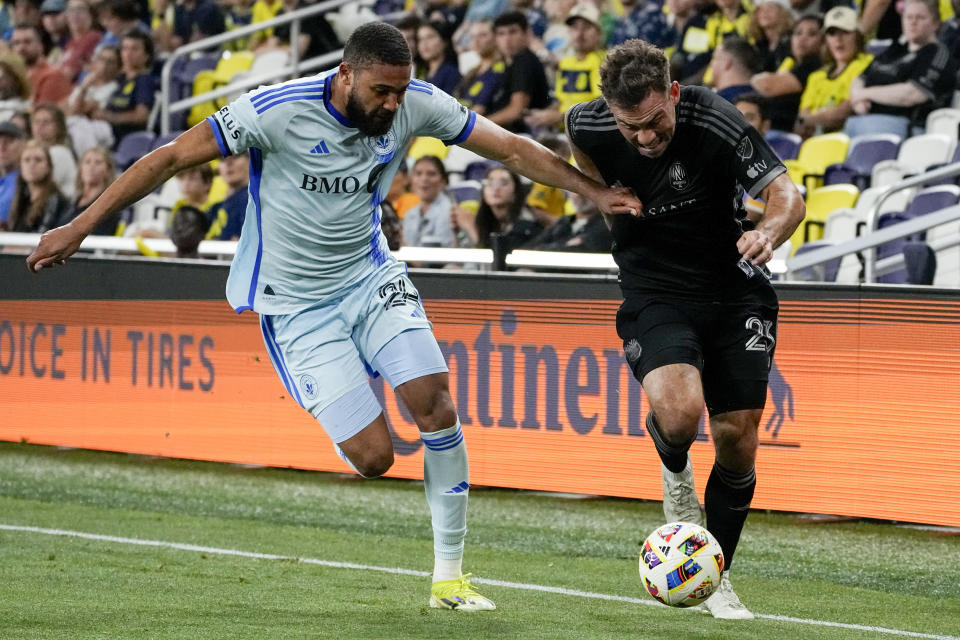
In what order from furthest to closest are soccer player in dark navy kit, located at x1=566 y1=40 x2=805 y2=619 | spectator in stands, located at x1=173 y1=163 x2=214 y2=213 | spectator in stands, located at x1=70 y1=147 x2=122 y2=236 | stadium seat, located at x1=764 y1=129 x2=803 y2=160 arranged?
spectator in stands, located at x1=70 y1=147 x2=122 y2=236 → spectator in stands, located at x1=173 y1=163 x2=214 y2=213 → stadium seat, located at x1=764 y1=129 x2=803 y2=160 → soccer player in dark navy kit, located at x1=566 y1=40 x2=805 y2=619

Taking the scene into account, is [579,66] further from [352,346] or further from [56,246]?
[56,246]

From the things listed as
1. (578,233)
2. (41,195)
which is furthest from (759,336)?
(41,195)

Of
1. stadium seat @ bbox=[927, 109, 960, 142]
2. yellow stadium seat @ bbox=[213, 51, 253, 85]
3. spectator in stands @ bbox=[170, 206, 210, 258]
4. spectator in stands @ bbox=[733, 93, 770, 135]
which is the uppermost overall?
spectator in stands @ bbox=[733, 93, 770, 135]

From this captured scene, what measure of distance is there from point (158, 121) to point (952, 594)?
11.9m

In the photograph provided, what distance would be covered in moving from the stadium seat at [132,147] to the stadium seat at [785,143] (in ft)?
23.2

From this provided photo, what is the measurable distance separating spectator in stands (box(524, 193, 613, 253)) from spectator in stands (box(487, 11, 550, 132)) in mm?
2017

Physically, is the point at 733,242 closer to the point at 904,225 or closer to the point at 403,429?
the point at 904,225

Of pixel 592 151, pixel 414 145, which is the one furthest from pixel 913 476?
pixel 414 145

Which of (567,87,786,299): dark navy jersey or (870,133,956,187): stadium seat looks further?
(870,133,956,187): stadium seat

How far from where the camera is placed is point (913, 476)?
8.19 meters

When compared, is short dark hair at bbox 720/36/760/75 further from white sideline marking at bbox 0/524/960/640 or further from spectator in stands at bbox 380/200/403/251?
white sideline marking at bbox 0/524/960/640

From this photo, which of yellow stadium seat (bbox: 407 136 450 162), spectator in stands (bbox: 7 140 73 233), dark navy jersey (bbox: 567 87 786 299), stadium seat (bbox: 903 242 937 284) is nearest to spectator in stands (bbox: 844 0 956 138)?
Result: stadium seat (bbox: 903 242 937 284)

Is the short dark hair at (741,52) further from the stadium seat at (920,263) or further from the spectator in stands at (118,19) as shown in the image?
the spectator in stands at (118,19)

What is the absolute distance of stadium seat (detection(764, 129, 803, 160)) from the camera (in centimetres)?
1179
